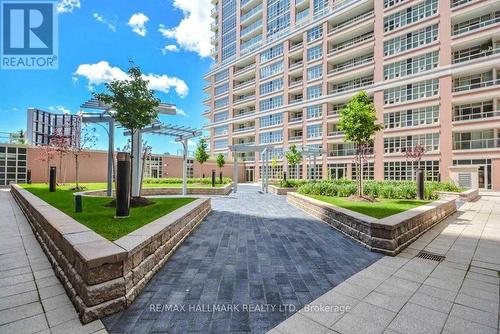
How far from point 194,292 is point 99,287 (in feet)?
4.36

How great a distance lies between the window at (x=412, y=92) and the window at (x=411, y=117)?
1439 millimetres

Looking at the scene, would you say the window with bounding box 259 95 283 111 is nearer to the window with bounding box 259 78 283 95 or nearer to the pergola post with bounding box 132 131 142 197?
the window with bounding box 259 78 283 95

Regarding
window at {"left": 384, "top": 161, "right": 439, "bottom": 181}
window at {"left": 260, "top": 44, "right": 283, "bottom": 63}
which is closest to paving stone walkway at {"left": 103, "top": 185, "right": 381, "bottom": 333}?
window at {"left": 384, "top": 161, "right": 439, "bottom": 181}

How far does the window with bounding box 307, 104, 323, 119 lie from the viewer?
37.7 metres

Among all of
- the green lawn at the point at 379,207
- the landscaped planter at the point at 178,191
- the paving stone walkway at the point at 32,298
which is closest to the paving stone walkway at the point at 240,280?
the paving stone walkway at the point at 32,298

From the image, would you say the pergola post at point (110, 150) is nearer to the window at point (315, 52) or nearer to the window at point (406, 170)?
the window at point (406, 170)

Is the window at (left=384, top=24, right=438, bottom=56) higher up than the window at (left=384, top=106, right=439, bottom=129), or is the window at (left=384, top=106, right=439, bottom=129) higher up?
the window at (left=384, top=24, right=438, bottom=56)

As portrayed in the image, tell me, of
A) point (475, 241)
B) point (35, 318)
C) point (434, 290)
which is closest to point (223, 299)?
point (35, 318)

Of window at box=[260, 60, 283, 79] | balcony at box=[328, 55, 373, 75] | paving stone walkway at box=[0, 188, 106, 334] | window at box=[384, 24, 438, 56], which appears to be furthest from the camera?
window at box=[260, 60, 283, 79]

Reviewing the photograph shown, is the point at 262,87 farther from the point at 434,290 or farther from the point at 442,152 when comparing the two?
the point at 434,290

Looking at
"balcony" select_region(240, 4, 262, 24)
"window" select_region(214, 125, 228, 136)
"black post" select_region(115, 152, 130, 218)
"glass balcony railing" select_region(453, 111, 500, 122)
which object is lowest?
"black post" select_region(115, 152, 130, 218)

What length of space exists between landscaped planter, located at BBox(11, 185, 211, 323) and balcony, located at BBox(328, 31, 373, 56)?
38331 millimetres

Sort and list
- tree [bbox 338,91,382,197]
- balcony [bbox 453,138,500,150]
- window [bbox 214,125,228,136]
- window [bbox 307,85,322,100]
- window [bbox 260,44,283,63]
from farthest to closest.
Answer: window [bbox 214,125,228,136]
window [bbox 260,44,283,63]
window [bbox 307,85,322,100]
balcony [bbox 453,138,500,150]
tree [bbox 338,91,382,197]

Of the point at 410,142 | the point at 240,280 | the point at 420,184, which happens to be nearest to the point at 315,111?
the point at 410,142
